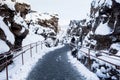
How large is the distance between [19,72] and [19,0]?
1685 cm

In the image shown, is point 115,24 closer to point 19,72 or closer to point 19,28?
point 19,72

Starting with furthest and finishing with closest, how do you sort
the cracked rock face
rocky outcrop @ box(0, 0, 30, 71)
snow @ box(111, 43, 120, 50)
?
the cracked rock face < rocky outcrop @ box(0, 0, 30, 71) < snow @ box(111, 43, 120, 50)

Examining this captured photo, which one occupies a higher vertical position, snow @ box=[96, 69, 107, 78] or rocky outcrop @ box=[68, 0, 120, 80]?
rocky outcrop @ box=[68, 0, 120, 80]

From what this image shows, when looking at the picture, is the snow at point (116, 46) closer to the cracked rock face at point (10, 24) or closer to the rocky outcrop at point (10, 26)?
the rocky outcrop at point (10, 26)

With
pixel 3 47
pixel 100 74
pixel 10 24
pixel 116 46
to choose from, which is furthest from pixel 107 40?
pixel 10 24

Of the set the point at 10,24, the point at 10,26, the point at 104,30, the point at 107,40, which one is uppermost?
the point at 104,30

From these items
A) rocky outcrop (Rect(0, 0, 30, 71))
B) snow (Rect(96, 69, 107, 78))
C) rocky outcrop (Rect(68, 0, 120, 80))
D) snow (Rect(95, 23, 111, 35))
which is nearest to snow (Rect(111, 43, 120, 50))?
rocky outcrop (Rect(68, 0, 120, 80))

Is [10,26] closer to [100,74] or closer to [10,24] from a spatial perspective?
[10,24]

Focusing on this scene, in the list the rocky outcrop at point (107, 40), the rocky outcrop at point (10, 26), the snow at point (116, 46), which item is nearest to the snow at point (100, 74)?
the rocky outcrop at point (107, 40)

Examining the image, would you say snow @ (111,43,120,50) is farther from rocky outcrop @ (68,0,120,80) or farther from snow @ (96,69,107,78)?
snow @ (96,69,107,78)

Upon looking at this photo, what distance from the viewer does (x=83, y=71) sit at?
50.0ft

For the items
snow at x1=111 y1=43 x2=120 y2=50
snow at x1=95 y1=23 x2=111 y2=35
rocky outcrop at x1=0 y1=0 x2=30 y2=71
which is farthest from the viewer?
rocky outcrop at x1=0 y1=0 x2=30 y2=71

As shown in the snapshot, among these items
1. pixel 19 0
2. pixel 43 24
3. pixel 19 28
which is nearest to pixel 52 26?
pixel 43 24

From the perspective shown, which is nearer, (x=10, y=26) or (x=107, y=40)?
(x=107, y=40)
